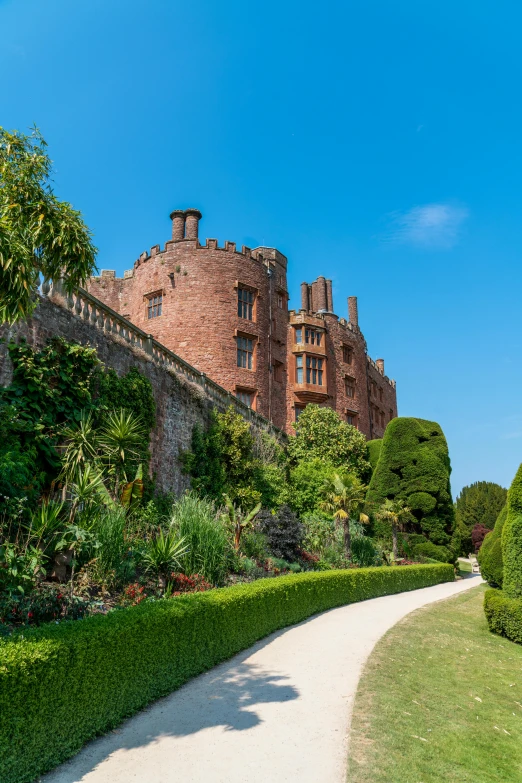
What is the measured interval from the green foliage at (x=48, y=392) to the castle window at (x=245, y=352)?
1770 centimetres

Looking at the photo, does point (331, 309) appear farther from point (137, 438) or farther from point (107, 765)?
point (107, 765)

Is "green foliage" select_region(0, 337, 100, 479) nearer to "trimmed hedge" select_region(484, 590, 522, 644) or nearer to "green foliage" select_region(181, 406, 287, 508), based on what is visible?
"green foliage" select_region(181, 406, 287, 508)

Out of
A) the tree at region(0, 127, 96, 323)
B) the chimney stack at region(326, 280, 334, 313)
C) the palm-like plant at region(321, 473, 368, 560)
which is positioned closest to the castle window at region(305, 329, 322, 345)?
the chimney stack at region(326, 280, 334, 313)

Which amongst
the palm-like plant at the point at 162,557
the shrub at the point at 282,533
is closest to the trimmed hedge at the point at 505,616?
the shrub at the point at 282,533

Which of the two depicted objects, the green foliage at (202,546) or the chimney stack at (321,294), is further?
the chimney stack at (321,294)

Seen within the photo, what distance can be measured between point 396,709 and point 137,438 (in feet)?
27.1

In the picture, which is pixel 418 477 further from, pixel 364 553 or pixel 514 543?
pixel 514 543

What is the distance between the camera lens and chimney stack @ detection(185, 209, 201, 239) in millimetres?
31652

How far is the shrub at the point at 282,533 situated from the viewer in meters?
16.3

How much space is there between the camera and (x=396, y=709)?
705 cm

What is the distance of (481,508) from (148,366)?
44.1 metres

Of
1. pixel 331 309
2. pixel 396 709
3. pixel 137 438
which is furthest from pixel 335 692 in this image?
pixel 331 309

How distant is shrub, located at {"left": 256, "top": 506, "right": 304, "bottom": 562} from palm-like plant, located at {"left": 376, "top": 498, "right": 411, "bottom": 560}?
1031cm

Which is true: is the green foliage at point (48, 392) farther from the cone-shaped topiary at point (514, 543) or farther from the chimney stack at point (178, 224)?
the chimney stack at point (178, 224)
